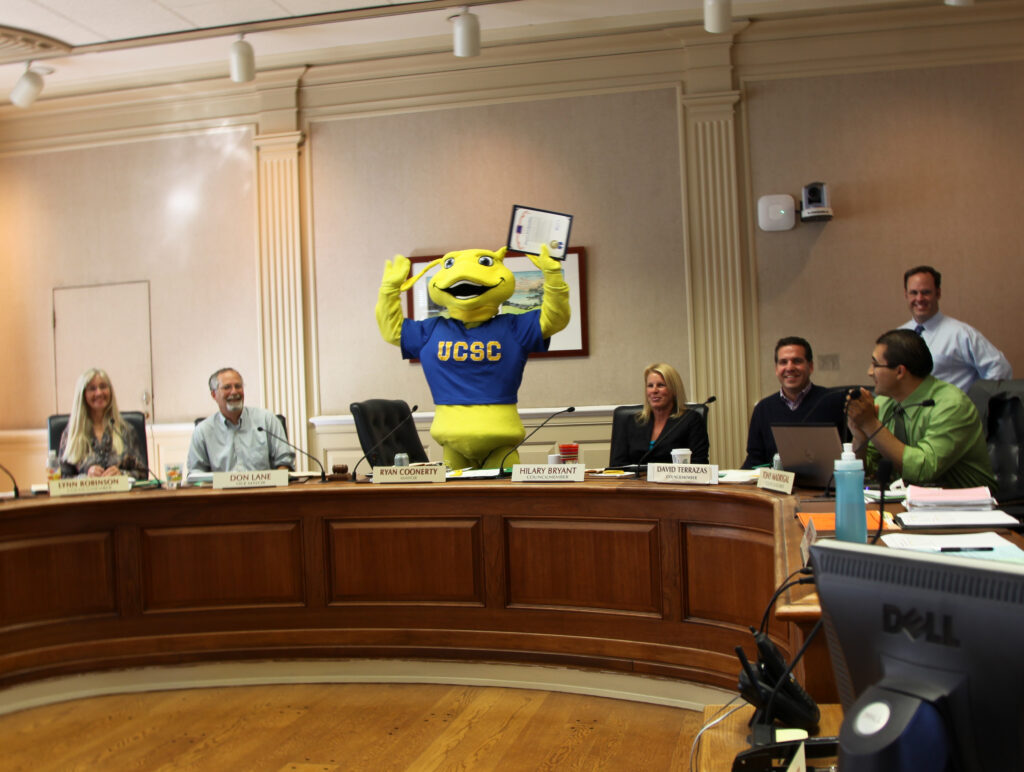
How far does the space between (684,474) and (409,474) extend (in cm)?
102

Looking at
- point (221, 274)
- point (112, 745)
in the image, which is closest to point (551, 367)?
point (221, 274)

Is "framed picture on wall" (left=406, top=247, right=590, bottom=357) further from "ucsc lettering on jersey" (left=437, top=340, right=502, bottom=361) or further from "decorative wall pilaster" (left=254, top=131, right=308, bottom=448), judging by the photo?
"ucsc lettering on jersey" (left=437, top=340, right=502, bottom=361)

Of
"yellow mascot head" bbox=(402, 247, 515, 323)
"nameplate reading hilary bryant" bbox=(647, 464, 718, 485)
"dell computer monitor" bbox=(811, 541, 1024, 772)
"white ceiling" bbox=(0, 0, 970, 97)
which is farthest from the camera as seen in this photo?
"white ceiling" bbox=(0, 0, 970, 97)

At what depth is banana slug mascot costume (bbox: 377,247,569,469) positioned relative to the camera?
153 inches

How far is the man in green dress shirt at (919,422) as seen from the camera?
2.70 meters

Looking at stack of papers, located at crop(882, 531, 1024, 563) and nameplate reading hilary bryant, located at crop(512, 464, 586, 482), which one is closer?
stack of papers, located at crop(882, 531, 1024, 563)

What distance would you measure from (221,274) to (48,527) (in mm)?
2952

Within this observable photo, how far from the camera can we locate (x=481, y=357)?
3.91 meters

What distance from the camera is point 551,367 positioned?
5617mm

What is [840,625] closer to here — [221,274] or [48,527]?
[48,527]

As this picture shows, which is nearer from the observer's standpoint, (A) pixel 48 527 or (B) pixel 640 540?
(B) pixel 640 540

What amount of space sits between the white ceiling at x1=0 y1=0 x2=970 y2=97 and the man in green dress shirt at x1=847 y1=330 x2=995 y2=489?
3.18 metres

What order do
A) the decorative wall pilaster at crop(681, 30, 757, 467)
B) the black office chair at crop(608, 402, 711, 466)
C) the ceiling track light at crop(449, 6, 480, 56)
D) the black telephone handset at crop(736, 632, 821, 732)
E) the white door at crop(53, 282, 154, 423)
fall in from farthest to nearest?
the white door at crop(53, 282, 154, 423)
the decorative wall pilaster at crop(681, 30, 757, 467)
the ceiling track light at crop(449, 6, 480, 56)
the black office chair at crop(608, 402, 711, 466)
the black telephone handset at crop(736, 632, 821, 732)

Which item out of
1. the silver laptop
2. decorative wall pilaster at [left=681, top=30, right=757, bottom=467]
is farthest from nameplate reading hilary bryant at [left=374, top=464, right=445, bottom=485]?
decorative wall pilaster at [left=681, top=30, right=757, bottom=467]
